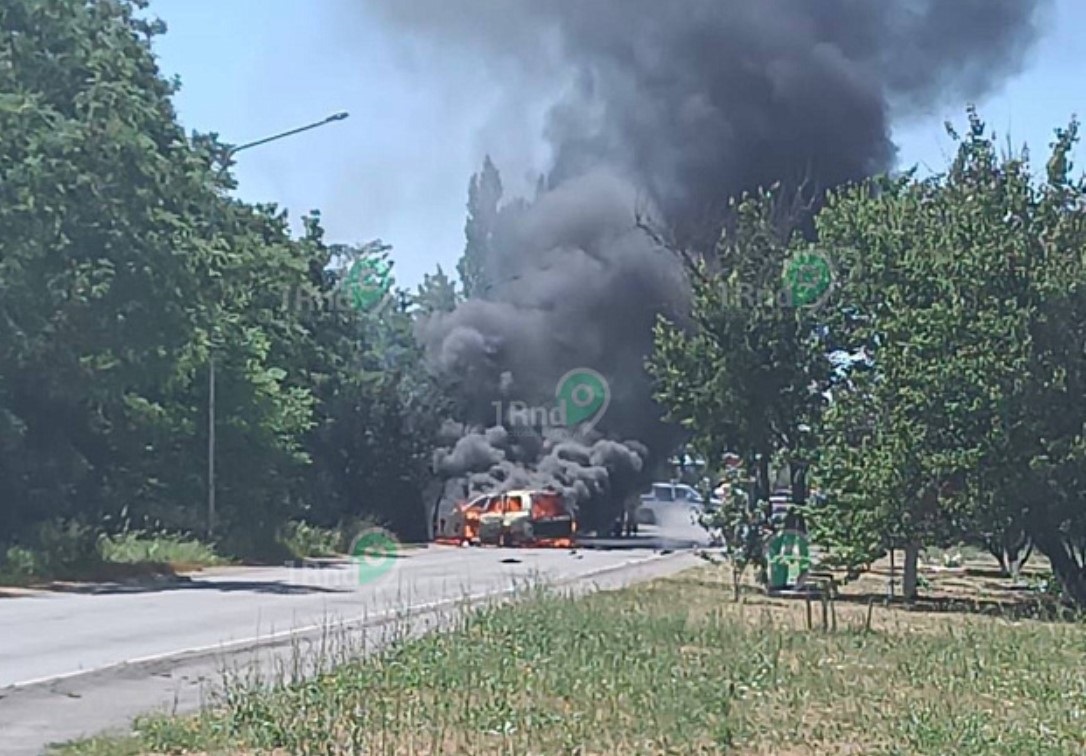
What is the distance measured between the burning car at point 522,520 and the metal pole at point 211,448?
12.0m

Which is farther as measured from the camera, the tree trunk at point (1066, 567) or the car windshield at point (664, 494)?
the car windshield at point (664, 494)

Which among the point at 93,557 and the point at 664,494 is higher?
the point at 664,494

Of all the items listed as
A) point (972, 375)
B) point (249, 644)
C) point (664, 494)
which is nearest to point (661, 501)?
point (664, 494)

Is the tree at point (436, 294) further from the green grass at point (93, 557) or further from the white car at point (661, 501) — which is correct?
the green grass at point (93, 557)

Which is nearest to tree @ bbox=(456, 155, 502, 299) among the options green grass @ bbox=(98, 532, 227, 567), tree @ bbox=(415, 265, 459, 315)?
tree @ bbox=(415, 265, 459, 315)

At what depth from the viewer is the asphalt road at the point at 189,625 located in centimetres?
1365

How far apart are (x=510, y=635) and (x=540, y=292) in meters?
34.3

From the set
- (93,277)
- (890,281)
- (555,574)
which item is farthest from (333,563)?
(890,281)

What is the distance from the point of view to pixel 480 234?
2985 inches

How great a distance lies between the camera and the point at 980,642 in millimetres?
→ 18594

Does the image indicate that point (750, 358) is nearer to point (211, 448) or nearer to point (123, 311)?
point (123, 311)

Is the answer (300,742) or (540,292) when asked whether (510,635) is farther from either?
(540,292)

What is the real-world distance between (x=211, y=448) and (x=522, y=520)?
45.7ft

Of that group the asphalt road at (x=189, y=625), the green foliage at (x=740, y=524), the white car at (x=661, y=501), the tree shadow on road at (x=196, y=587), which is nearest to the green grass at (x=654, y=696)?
the asphalt road at (x=189, y=625)
